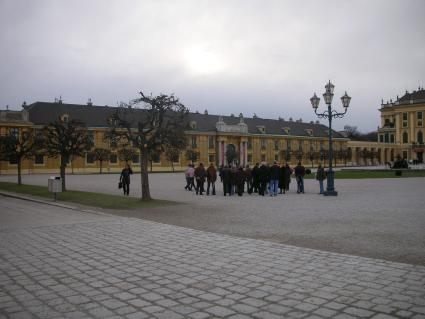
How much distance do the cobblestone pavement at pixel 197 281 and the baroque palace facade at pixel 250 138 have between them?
152 feet

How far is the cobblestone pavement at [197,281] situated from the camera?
202 inches

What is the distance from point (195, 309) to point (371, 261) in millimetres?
3672

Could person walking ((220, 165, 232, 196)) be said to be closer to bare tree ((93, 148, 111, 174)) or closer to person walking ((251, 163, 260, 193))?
person walking ((251, 163, 260, 193))

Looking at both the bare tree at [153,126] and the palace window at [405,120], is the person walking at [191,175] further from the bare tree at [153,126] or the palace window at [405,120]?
the palace window at [405,120]

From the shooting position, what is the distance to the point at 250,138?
89.8 metres

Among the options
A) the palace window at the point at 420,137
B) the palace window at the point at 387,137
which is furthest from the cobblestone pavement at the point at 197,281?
the palace window at the point at 387,137

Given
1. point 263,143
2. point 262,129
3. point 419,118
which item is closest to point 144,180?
point 263,143

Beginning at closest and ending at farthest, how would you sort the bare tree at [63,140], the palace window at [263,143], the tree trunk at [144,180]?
the tree trunk at [144,180], the bare tree at [63,140], the palace window at [263,143]

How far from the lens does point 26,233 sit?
35.7ft

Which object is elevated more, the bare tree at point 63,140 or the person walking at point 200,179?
the bare tree at point 63,140

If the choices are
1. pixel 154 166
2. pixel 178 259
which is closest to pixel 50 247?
pixel 178 259

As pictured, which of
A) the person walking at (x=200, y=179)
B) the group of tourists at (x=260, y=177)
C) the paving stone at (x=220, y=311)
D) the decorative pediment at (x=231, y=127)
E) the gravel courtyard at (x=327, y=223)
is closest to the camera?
the paving stone at (x=220, y=311)

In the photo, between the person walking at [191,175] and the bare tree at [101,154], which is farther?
the bare tree at [101,154]

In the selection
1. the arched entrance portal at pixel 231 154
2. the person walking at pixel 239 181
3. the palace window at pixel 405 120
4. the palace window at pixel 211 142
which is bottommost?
the person walking at pixel 239 181
